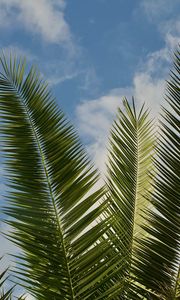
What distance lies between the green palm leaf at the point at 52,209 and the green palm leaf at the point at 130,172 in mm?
719

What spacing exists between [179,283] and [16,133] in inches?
50.6

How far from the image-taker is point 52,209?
3.31 meters

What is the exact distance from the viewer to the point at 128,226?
4262mm

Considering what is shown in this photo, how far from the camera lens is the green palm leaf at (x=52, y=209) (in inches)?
125

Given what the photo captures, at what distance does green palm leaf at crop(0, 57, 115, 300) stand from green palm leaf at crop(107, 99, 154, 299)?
72 centimetres

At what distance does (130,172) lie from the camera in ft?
14.6

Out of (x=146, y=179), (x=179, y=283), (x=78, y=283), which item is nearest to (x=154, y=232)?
(x=179, y=283)

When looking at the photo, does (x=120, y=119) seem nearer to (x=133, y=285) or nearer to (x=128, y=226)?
(x=128, y=226)

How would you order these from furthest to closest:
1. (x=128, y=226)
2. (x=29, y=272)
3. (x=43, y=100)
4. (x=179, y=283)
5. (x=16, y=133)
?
(x=128, y=226)
(x=43, y=100)
(x=16, y=133)
(x=179, y=283)
(x=29, y=272)

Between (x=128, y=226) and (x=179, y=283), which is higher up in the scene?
(x=128, y=226)

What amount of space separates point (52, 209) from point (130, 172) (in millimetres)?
1256

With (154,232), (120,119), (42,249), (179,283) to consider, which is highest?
(120,119)

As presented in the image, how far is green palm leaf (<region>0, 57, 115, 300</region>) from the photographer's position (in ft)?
10.4

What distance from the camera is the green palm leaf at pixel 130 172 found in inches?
167
